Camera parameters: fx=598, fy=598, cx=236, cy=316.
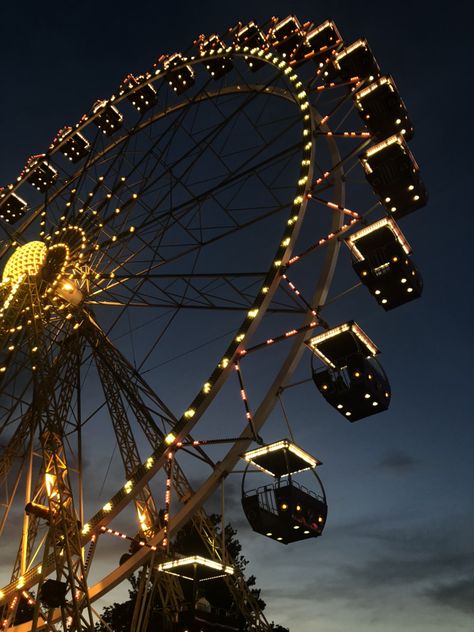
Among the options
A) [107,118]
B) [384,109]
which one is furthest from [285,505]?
[107,118]

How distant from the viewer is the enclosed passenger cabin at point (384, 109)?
14.0m

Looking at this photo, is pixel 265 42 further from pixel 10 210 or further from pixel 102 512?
pixel 102 512

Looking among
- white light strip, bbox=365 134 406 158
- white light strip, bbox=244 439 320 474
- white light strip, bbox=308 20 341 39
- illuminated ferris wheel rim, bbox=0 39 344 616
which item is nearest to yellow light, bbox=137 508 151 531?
illuminated ferris wheel rim, bbox=0 39 344 616

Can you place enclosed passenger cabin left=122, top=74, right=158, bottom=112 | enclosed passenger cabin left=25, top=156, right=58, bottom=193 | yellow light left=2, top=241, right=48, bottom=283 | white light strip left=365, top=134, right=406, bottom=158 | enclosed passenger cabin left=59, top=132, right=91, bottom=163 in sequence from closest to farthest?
1. white light strip left=365, top=134, right=406, bottom=158
2. yellow light left=2, top=241, right=48, bottom=283
3. enclosed passenger cabin left=122, top=74, right=158, bottom=112
4. enclosed passenger cabin left=25, top=156, right=58, bottom=193
5. enclosed passenger cabin left=59, top=132, right=91, bottom=163

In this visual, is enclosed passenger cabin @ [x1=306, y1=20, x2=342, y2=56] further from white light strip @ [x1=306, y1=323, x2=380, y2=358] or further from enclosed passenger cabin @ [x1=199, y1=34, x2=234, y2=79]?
white light strip @ [x1=306, y1=323, x2=380, y2=358]

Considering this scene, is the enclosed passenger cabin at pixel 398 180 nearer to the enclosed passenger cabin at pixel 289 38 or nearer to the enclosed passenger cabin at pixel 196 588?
the enclosed passenger cabin at pixel 289 38

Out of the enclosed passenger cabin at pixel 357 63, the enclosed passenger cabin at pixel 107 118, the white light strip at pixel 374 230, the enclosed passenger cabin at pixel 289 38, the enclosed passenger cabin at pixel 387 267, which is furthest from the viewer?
the enclosed passenger cabin at pixel 107 118

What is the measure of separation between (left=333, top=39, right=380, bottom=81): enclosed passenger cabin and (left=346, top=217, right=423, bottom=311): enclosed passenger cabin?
5.43 metres

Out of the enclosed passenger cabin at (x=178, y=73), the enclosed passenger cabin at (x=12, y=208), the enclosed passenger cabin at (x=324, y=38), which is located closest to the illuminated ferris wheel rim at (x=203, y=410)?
the enclosed passenger cabin at (x=324, y=38)

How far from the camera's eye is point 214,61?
19.4 metres

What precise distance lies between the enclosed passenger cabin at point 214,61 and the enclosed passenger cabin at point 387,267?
9615mm

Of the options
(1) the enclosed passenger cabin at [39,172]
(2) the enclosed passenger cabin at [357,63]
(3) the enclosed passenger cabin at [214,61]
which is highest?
(3) the enclosed passenger cabin at [214,61]

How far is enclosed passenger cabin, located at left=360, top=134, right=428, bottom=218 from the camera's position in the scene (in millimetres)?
12797

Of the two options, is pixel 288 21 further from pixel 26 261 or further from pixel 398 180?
pixel 26 261
